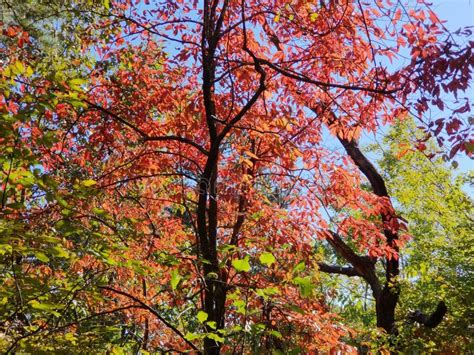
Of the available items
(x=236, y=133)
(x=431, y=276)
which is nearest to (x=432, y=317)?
(x=431, y=276)

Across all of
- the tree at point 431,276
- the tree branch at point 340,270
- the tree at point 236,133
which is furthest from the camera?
the tree branch at point 340,270

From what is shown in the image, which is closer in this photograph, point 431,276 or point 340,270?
point 431,276

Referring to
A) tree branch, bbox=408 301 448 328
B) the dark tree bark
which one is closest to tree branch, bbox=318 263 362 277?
the dark tree bark

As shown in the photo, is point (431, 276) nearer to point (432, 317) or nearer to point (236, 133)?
point (432, 317)

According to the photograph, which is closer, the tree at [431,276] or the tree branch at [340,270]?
the tree at [431,276]

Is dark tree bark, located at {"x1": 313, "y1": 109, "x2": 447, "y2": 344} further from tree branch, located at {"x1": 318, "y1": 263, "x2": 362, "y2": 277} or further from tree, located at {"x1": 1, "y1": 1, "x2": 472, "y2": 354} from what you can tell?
tree, located at {"x1": 1, "y1": 1, "x2": 472, "y2": 354}

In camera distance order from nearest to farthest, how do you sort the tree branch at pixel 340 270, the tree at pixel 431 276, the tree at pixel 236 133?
the tree at pixel 236 133 → the tree at pixel 431 276 → the tree branch at pixel 340 270

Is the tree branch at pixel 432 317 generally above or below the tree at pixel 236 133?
below

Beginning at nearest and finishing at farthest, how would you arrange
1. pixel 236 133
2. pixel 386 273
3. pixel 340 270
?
pixel 236 133 < pixel 386 273 < pixel 340 270

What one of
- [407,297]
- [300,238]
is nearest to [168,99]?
[300,238]

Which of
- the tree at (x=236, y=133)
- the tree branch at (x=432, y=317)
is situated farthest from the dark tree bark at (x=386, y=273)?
the tree at (x=236, y=133)

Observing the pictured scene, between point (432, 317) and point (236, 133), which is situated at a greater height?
point (236, 133)

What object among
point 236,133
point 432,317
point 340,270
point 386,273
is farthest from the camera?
point 340,270

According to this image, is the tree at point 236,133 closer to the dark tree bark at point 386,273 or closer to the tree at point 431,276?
the tree at point 431,276
